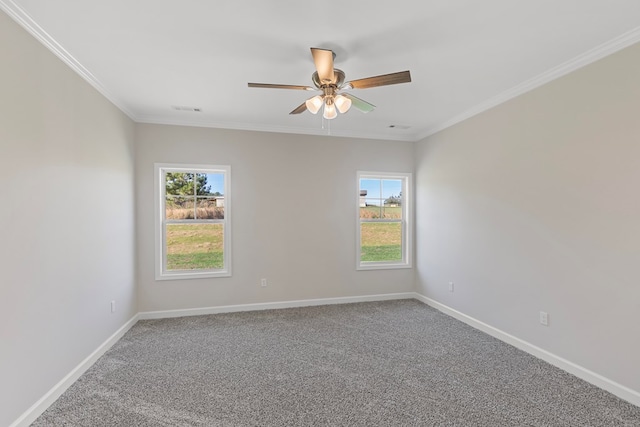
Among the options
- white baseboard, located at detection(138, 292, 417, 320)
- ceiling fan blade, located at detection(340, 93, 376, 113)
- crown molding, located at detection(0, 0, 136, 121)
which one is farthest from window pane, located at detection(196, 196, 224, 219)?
ceiling fan blade, located at detection(340, 93, 376, 113)

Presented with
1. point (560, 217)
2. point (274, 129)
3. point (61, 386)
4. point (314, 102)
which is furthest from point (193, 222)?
point (560, 217)

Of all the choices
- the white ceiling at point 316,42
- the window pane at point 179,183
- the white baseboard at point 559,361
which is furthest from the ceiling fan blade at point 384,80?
the window pane at point 179,183

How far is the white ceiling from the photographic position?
1.84 meters

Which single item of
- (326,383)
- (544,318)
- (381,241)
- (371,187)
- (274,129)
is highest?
(274,129)

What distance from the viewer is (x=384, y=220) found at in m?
4.83

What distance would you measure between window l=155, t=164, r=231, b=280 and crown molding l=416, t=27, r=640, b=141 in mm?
3290

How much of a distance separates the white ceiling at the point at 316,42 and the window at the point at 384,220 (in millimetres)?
1699

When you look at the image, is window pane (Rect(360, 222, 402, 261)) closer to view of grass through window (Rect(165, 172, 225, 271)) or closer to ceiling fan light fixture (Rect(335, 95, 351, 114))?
view of grass through window (Rect(165, 172, 225, 271))

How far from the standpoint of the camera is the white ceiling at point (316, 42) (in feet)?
6.05

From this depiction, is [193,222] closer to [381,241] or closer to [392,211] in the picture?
[381,241]

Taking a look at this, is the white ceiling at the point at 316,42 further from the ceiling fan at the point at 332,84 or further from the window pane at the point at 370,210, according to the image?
the window pane at the point at 370,210

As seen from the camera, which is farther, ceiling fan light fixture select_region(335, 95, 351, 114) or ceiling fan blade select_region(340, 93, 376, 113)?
ceiling fan blade select_region(340, 93, 376, 113)

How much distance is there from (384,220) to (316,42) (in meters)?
3.16

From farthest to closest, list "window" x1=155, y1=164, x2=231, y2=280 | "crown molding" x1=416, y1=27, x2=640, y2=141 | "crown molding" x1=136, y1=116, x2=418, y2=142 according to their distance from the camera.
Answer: "window" x1=155, y1=164, x2=231, y2=280 → "crown molding" x1=136, y1=116, x2=418, y2=142 → "crown molding" x1=416, y1=27, x2=640, y2=141
